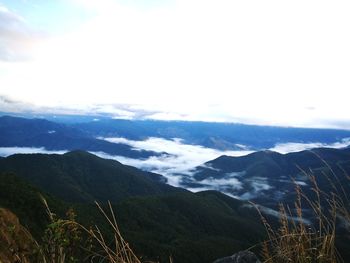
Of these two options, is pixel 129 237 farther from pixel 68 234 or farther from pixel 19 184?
pixel 68 234

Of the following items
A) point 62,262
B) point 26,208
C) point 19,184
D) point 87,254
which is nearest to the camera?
point 62,262

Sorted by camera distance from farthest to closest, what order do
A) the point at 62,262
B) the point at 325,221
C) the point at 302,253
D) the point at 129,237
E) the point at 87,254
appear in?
1. the point at 129,237
2. the point at 325,221
3. the point at 302,253
4. the point at 87,254
5. the point at 62,262

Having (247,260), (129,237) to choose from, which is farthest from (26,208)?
(247,260)

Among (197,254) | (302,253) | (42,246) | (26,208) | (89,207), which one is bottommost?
(197,254)

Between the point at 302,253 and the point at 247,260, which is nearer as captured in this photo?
the point at 302,253

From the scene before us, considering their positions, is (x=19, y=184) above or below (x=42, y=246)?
below

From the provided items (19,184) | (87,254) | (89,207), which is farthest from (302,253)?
(89,207)

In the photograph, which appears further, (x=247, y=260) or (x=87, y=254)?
(x=247, y=260)

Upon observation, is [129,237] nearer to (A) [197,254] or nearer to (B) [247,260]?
(A) [197,254]

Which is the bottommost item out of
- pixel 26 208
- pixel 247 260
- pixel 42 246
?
pixel 26 208
